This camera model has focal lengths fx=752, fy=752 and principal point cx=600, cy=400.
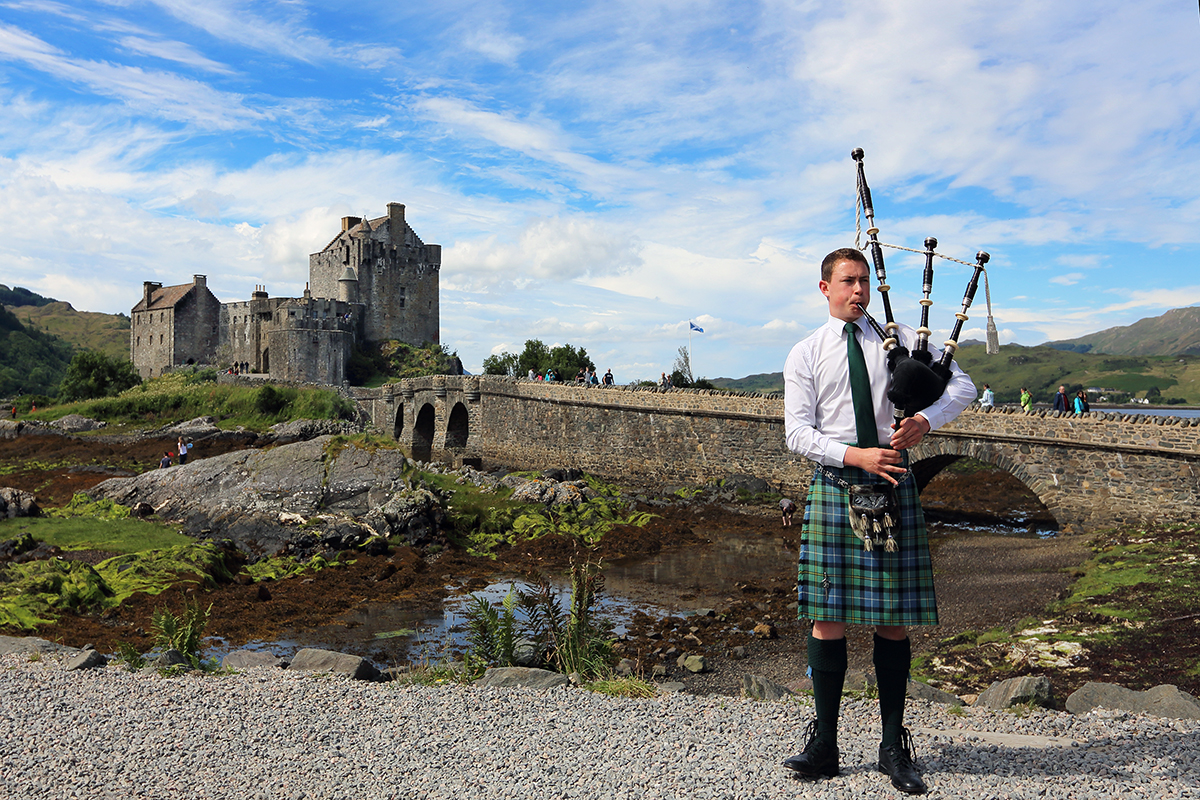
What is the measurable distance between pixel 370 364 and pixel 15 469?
32.4 meters

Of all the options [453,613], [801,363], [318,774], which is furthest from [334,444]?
[801,363]

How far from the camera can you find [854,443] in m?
4.25

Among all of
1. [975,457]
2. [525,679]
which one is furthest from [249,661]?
[975,457]

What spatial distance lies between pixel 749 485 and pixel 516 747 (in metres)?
24.7

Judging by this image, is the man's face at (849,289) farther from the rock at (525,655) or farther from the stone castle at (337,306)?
the stone castle at (337,306)

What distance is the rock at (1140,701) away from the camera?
536 cm

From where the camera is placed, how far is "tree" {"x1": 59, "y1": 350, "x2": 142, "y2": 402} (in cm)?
6219

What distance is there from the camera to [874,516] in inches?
160

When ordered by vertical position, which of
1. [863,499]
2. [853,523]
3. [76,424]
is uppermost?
[76,424]

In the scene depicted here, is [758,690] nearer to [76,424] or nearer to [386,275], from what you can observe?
[76,424]

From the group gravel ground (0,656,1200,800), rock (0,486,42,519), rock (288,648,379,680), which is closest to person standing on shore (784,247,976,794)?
gravel ground (0,656,1200,800)

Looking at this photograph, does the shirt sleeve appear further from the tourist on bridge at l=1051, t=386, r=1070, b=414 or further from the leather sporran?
the tourist on bridge at l=1051, t=386, r=1070, b=414

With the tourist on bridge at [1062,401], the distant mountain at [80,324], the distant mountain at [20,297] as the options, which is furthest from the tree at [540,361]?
the distant mountain at [20,297]

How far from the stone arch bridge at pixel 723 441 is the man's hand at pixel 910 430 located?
1929 centimetres
